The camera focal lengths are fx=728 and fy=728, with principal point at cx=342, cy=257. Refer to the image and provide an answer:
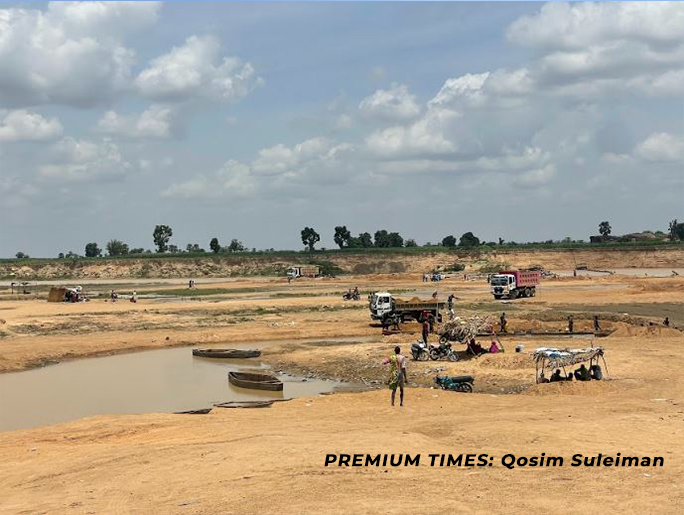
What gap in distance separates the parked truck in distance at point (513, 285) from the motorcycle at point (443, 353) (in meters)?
37.2

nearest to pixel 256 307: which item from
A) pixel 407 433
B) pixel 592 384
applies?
pixel 592 384

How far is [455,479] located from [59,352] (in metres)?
29.8

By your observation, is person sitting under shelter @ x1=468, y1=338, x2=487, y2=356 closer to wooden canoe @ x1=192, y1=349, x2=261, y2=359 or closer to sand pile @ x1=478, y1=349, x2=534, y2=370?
sand pile @ x1=478, y1=349, x2=534, y2=370

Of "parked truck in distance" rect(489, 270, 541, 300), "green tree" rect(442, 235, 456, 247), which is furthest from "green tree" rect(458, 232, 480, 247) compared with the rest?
"parked truck in distance" rect(489, 270, 541, 300)

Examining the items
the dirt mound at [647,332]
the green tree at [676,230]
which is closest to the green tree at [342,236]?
the green tree at [676,230]

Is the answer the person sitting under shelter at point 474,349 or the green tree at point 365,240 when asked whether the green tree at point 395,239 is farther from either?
the person sitting under shelter at point 474,349

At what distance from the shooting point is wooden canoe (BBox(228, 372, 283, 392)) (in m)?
26.7

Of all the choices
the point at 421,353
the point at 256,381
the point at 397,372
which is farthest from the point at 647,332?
the point at 397,372

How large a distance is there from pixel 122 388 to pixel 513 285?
46014 millimetres

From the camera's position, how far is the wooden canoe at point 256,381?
26.7m

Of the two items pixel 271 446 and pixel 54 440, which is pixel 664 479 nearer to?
pixel 271 446

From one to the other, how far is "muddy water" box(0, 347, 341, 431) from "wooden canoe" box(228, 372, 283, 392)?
20 centimetres

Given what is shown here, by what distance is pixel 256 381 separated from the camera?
27.3 metres

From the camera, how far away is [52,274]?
156875 mm
